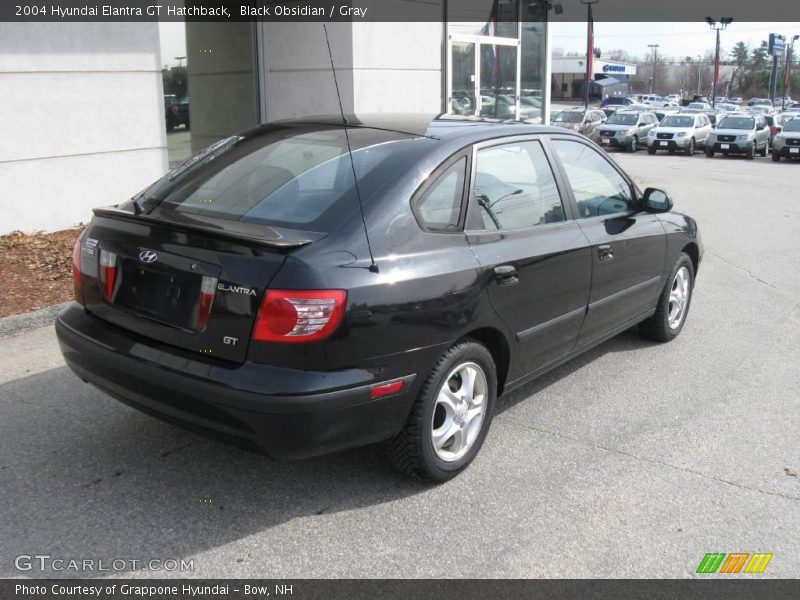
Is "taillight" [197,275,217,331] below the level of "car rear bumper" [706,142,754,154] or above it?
above

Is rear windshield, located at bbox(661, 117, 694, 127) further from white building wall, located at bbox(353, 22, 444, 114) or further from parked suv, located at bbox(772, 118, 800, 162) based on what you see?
white building wall, located at bbox(353, 22, 444, 114)

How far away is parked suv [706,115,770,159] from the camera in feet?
99.6

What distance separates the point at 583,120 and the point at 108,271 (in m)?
33.8

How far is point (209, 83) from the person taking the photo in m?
12.7

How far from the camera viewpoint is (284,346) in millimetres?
3105

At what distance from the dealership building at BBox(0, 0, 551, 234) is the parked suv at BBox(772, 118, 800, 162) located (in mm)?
15363

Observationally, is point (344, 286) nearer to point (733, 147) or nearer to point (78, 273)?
point (78, 273)

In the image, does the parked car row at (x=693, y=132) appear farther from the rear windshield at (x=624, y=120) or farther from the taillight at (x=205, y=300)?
the taillight at (x=205, y=300)

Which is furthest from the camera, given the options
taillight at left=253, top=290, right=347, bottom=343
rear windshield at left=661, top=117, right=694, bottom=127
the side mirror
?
rear windshield at left=661, top=117, right=694, bottom=127

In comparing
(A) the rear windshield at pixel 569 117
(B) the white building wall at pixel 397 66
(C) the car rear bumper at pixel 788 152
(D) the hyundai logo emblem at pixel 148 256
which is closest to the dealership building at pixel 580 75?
(A) the rear windshield at pixel 569 117

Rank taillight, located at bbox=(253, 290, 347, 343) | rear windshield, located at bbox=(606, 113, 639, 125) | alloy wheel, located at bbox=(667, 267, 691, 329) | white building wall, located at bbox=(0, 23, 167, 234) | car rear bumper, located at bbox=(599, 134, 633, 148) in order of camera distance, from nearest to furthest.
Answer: taillight, located at bbox=(253, 290, 347, 343), alloy wheel, located at bbox=(667, 267, 691, 329), white building wall, located at bbox=(0, 23, 167, 234), car rear bumper, located at bbox=(599, 134, 633, 148), rear windshield, located at bbox=(606, 113, 639, 125)

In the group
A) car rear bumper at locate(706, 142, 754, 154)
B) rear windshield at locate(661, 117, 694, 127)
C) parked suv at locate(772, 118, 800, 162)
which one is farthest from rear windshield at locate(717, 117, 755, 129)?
parked suv at locate(772, 118, 800, 162)

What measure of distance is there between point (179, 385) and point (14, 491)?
1024mm

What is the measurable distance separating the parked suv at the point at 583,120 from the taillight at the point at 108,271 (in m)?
32.1
